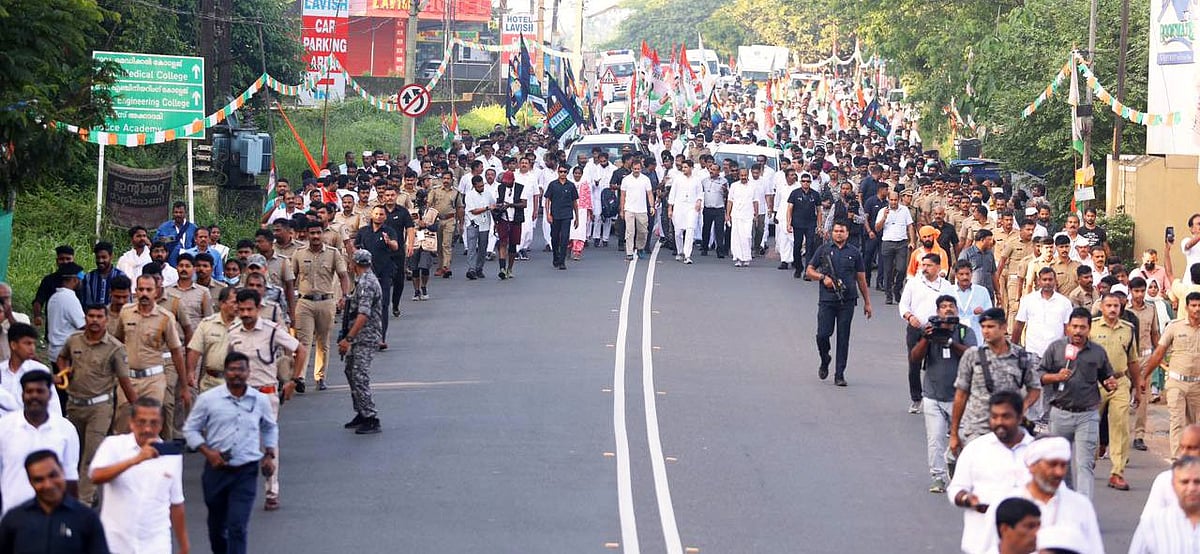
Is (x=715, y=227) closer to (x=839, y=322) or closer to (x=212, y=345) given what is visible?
(x=839, y=322)

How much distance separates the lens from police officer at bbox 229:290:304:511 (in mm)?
12148

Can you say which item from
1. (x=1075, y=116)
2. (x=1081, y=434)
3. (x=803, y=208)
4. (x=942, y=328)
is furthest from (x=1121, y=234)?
(x=1081, y=434)

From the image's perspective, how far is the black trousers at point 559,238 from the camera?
87.6ft

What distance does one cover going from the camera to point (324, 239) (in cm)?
1741

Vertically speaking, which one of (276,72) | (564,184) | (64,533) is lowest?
(64,533)

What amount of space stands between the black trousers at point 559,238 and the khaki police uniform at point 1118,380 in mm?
14064

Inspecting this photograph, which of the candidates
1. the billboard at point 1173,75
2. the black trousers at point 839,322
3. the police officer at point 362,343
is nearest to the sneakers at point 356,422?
the police officer at point 362,343

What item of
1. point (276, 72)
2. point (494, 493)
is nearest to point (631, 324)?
point (494, 493)

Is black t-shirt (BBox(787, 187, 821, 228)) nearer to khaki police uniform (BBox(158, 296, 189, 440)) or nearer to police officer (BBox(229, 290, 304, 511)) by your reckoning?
khaki police uniform (BBox(158, 296, 189, 440))

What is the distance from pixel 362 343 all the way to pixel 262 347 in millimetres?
2466

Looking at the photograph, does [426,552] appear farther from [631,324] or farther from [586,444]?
[631,324]

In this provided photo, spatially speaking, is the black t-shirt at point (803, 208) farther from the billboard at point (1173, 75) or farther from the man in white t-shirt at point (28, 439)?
the man in white t-shirt at point (28, 439)

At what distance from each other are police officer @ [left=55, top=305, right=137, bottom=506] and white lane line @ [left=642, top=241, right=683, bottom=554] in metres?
3.72

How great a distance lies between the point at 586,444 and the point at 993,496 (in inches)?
245
